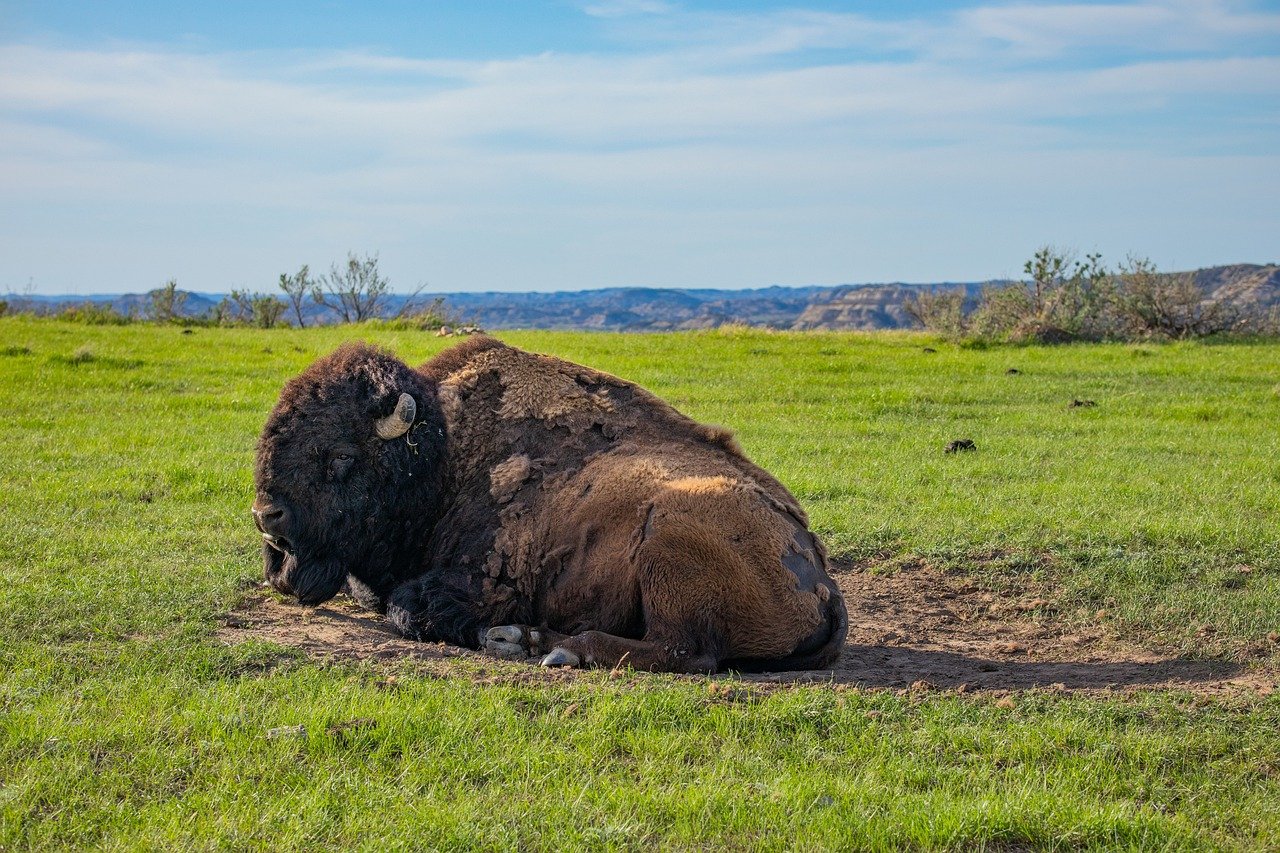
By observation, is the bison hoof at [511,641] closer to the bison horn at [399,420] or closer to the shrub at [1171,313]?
the bison horn at [399,420]

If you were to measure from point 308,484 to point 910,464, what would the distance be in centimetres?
750

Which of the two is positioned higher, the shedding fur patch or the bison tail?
the shedding fur patch

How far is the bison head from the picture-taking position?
6.22 metres

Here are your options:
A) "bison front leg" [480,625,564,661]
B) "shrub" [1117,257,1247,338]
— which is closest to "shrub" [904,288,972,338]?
"shrub" [1117,257,1247,338]

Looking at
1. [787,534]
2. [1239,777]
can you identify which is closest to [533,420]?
[787,534]

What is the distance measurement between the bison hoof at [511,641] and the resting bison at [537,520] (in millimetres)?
12

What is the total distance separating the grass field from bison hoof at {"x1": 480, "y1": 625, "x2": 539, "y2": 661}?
1.25ft

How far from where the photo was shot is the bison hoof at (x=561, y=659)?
5.69 m

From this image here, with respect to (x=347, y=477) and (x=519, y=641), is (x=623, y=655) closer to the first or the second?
(x=519, y=641)

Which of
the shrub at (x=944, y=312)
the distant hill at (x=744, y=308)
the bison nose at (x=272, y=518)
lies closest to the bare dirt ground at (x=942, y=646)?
the bison nose at (x=272, y=518)

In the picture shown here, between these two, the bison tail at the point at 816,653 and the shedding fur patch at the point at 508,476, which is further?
the shedding fur patch at the point at 508,476

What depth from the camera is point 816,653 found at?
5.98 m

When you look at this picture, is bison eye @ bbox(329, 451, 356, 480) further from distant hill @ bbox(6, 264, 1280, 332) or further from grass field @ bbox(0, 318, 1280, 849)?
distant hill @ bbox(6, 264, 1280, 332)

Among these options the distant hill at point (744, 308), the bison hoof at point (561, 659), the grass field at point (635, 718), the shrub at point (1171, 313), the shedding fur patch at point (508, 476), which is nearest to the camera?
the grass field at point (635, 718)
